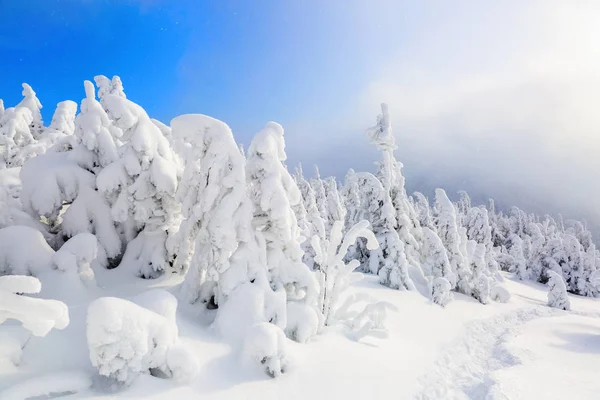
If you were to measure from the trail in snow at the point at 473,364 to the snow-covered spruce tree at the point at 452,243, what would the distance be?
229 inches

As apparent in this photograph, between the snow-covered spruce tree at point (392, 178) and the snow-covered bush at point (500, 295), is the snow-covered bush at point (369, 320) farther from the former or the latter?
the snow-covered bush at point (500, 295)

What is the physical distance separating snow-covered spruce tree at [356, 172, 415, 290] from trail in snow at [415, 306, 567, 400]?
4673 millimetres

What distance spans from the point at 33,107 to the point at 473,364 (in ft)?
112

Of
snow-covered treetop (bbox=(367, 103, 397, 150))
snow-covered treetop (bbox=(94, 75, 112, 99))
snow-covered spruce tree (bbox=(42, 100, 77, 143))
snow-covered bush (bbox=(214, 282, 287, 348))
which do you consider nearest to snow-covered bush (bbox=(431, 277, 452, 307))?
snow-covered treetop (bbox=(367, 103, 397, 150))

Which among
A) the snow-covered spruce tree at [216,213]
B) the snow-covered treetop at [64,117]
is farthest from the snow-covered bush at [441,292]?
the snow-covered treetop at [64,117]

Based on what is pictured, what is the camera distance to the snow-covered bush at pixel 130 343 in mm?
5254

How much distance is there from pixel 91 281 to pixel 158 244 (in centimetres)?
223

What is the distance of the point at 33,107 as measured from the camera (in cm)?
2791

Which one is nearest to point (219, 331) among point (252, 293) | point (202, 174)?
point (252, 293)

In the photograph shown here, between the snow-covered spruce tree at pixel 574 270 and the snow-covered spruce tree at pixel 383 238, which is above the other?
the snow-covered spruce tree at pixel 383 238

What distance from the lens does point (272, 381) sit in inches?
274

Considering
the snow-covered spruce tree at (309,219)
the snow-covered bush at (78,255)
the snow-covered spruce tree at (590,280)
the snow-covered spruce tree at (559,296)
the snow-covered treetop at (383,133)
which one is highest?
the snow-covered treetop at (383,133)

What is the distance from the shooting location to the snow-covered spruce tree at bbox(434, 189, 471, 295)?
987 inches

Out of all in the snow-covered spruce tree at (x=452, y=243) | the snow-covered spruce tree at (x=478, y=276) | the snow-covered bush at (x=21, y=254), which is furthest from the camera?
the snow-covered spruce tree at (x=452, y=243)
